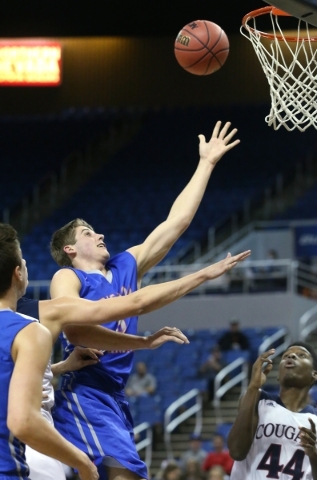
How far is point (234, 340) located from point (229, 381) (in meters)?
0.78

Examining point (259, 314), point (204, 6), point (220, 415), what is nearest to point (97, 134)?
point (204, 6)

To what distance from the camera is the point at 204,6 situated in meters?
16.5

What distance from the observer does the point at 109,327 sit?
4.59 meters

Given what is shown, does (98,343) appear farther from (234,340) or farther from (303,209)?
(303,209)

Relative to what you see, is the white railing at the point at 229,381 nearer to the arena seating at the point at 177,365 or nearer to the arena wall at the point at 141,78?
the arena seating at the point at 177,365

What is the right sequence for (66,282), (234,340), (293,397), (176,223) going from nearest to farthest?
1. (66,282)
2. (176,223)
3. (293,397)
4. (234,340)

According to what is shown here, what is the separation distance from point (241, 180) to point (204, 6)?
5.04 metres

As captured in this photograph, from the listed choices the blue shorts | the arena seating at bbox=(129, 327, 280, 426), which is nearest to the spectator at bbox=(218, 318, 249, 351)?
the arena seating at bbox=(129, 327, 280, 426)

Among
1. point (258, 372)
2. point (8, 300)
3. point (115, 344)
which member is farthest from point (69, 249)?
point (8, 300)

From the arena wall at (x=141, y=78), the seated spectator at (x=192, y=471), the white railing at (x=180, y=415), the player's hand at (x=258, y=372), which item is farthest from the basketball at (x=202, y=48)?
the arena wall at (x=141, y=78)

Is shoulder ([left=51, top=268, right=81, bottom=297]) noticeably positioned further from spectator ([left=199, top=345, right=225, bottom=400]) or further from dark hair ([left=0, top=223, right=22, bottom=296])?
spectator ([left=199, top=345, right=225, bottom=400])

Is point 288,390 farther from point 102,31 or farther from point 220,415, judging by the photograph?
point 102,31

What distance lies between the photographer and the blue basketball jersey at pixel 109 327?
4.45 metres

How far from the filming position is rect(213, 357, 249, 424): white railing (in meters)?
13.4
